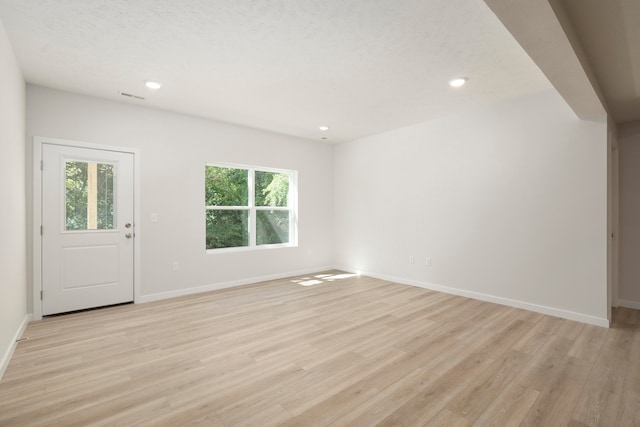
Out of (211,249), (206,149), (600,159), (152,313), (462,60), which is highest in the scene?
(462,60)

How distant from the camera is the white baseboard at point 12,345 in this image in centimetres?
229

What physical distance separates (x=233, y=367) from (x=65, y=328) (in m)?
2.12

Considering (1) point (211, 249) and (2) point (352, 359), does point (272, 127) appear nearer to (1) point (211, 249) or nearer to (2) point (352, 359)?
(1) point (211, 249)

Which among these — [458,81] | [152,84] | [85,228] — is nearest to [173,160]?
[152,84]

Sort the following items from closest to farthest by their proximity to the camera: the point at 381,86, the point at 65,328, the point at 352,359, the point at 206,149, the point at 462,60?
the point at 352,359, the point at 462,60, the point at 65,328, the point at 381,86, the point at 206,149

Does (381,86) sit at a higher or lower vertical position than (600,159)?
higher

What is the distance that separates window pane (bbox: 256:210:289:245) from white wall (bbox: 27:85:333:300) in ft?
0.86

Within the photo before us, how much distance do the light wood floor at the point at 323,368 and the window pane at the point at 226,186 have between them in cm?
181

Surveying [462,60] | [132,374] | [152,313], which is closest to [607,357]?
[462,60]

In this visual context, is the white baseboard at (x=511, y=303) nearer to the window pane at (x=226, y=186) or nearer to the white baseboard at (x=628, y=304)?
the white baseboard at (x=628, y=304)

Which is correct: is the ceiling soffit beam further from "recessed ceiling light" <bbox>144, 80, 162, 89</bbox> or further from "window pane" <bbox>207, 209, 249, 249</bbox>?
"window pane" <bbox>207, 209, 249, 249</bbox>

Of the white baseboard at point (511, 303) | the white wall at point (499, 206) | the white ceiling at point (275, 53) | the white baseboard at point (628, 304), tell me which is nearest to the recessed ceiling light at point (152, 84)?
the white ceiling at point (275, 53)

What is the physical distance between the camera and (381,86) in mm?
3408

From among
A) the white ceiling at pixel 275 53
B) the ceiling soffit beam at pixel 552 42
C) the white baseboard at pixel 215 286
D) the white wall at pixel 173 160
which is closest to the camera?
the ceiling soffit beam at pixel 552 42
